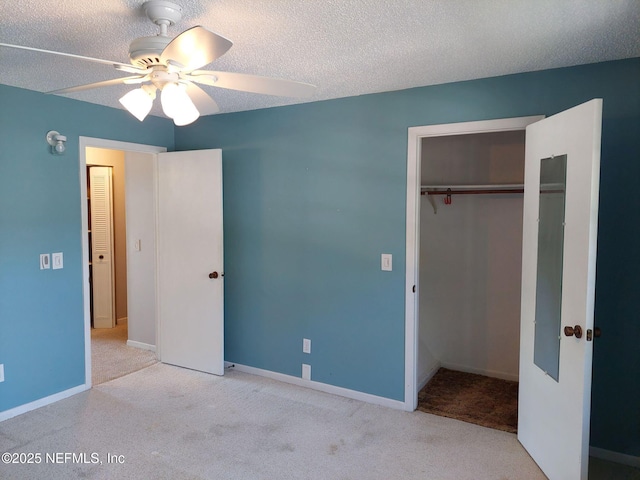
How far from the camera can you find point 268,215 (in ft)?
12.7

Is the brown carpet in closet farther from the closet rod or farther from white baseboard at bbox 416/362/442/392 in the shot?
the closet rod

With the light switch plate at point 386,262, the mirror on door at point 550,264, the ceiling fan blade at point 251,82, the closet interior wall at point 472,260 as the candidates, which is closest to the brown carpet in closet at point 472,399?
the closet interior wall at point 472,260

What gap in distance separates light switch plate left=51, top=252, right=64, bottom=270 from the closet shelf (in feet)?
9.87

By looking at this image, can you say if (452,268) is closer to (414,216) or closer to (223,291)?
(414,216)

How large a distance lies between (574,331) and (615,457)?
1071 millimetres

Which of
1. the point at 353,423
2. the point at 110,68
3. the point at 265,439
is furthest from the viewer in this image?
the point at 353,423

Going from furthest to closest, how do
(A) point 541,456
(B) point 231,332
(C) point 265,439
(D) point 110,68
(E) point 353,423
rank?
1. (B) point 231,332
2. (E) point 353,423
3. (C) point 265,439
4. (D) point 110,68
5. (A) point 541,456

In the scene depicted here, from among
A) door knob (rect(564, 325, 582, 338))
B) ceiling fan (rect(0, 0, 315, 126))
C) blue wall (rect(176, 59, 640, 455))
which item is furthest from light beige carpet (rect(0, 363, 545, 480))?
ceiling fan (rect(0, 0, 315, 126))

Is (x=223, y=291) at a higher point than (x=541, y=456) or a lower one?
higher

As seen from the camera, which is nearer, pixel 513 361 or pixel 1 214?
pixel 1 214

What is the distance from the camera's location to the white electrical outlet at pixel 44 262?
130 inches

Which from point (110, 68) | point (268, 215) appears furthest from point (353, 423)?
point (110, 68)

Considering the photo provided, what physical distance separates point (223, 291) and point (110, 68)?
2051mm

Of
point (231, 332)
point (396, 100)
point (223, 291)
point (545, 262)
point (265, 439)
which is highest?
point (396, 100)
